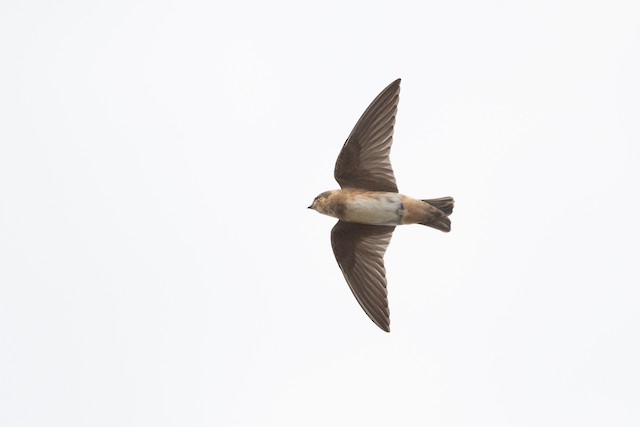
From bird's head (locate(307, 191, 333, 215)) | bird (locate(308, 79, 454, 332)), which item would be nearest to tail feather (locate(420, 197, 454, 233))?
bird (locate(308, 79, 454, 332))

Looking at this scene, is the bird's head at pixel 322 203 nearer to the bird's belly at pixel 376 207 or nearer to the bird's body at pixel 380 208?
the bird's body at pixel 380 208

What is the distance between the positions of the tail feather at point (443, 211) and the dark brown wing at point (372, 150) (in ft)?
1.20

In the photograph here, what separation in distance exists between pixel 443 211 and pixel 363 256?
0.90 m

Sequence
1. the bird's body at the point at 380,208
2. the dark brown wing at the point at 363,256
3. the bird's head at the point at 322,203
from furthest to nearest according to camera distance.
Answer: the dark brown wing at the point at 363,256, the bird's head at the point at 322,203, the bird's body at the point at 380,208

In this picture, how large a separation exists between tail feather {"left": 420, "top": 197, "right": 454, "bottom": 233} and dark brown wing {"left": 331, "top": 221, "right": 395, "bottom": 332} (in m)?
0.57

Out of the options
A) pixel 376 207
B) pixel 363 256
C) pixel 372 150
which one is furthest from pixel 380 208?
pixel 363 256

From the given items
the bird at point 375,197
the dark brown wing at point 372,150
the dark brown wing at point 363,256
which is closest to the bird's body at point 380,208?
the bird at point 375,197

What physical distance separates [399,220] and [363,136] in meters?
0.81

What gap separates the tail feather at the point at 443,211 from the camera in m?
10.8

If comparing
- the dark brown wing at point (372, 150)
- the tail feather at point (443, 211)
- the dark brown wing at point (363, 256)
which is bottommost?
the dark brown wing at point (363, 256)

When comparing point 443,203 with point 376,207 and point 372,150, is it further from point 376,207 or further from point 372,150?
point 372,150

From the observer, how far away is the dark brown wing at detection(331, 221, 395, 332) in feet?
36.6

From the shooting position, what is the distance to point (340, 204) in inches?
426

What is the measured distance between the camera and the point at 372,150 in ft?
35.7
